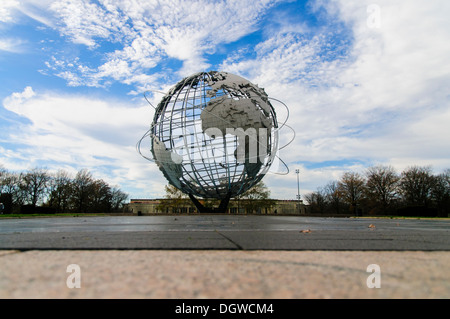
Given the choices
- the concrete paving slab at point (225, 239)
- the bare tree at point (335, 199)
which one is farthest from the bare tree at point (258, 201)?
the concrete paving slab at point (225, 239)

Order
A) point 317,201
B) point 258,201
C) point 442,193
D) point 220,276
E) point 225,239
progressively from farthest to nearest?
point 317,201, point 258,201, point 442,193, point 225,239, point 220,276

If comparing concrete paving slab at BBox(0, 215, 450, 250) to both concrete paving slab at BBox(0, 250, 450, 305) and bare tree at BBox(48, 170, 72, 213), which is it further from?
bare tree at BBox(48, 170, 72, 213)

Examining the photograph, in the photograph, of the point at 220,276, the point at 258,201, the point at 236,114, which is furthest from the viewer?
the point at 258,201

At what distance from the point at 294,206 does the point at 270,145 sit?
2357 inches

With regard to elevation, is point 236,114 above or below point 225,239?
above

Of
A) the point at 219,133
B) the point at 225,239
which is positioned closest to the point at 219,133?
the point at 219,133

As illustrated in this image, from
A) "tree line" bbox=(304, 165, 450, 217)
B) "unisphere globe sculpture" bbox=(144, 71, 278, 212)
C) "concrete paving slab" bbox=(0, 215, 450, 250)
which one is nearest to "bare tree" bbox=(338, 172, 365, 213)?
"tree line" bbox=(304, 165, 450, 217)

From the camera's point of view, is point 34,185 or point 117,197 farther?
point 117,197

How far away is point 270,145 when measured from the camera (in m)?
17.6

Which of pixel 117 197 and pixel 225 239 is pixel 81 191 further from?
pixel 225 239

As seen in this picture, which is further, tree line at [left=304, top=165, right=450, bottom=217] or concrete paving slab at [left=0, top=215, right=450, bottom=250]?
tree line at [left=304, top=165, right=450, bottom=217]

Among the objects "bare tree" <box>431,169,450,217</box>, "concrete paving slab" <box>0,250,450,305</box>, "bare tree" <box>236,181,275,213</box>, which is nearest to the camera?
"concrete paving slab" <box>0,250,450,305</box>
